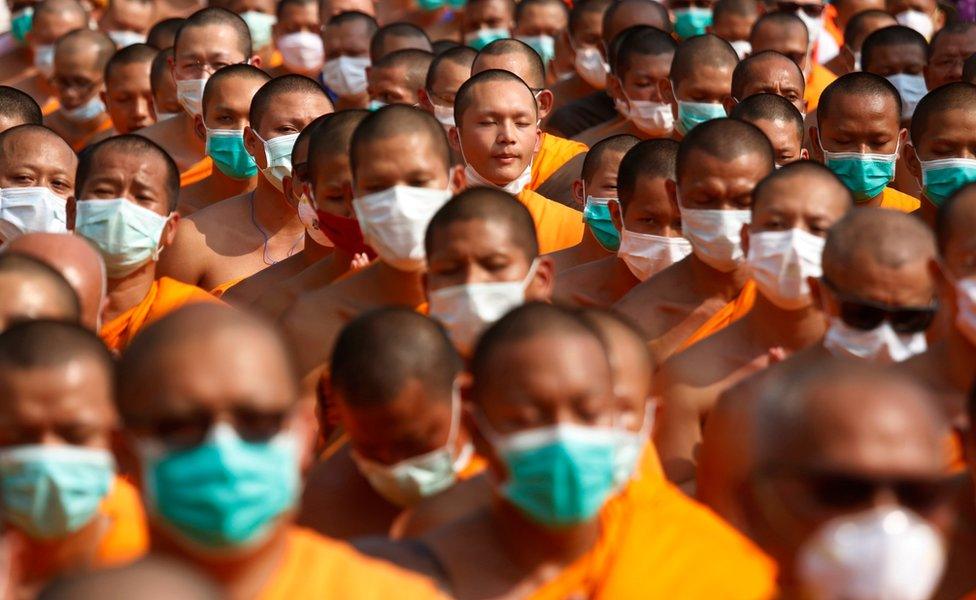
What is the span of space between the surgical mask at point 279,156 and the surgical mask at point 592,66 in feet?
12.6

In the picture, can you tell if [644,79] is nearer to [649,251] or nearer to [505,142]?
[505,142]

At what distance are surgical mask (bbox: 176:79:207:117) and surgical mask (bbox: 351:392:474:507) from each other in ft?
19.6

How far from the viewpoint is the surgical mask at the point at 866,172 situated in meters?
8.93

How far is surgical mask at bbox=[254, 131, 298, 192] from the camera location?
954cm

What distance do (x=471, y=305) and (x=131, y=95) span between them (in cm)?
637

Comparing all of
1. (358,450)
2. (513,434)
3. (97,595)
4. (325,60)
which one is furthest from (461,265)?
(325,60)

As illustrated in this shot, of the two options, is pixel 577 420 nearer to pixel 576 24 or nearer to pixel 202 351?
pixel 202 351

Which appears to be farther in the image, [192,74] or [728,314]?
[192,74]

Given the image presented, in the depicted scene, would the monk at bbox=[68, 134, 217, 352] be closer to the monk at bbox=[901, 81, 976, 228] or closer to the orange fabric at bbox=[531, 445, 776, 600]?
the orange fabric at bbox=[531, 445, 776, 600]

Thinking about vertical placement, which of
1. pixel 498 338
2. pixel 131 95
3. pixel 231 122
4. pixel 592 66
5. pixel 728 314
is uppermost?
pixel 498 338

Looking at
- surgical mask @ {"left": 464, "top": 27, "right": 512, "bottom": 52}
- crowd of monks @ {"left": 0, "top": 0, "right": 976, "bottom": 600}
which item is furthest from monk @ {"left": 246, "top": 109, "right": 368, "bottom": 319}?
surgical mask @ {"left": 464, "top": 27, "right": 512, "bottom": 52}

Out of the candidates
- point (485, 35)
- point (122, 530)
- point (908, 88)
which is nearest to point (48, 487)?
point (122, 530)

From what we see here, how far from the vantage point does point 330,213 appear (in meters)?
8.03

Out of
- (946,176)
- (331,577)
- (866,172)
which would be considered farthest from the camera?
(866,172)
